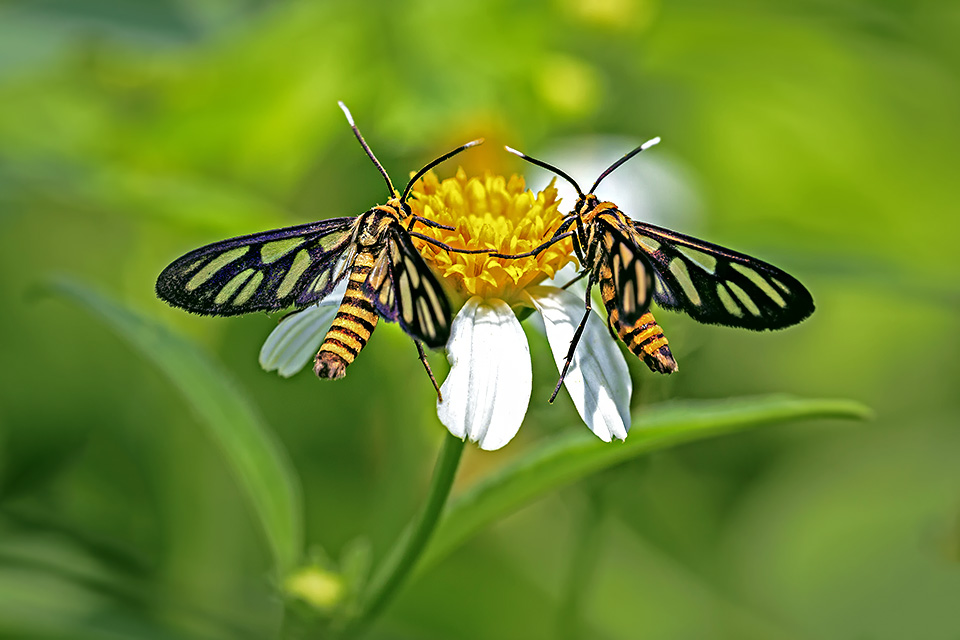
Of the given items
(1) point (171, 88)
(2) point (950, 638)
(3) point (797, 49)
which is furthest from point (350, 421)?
(3) point (797, 49)

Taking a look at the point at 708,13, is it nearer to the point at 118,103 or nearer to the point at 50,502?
the point at 118,103

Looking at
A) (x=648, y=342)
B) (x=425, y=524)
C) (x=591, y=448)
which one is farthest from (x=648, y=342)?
(x=425, y=524)

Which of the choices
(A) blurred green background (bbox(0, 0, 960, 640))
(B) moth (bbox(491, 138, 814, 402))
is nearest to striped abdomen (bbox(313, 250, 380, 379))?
(B) moth (bbox(491, 138, 814, 402))

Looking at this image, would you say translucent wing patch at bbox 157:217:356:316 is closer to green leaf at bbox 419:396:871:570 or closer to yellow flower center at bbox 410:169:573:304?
yellow flower center at bbox 410:169:573:304

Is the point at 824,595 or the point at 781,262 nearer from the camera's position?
the point at 781,262

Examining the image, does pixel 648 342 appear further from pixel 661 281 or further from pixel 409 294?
pixel 409 294

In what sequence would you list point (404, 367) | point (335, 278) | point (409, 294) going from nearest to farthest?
point (409, 294), point (335, 278), point (404, 367)
